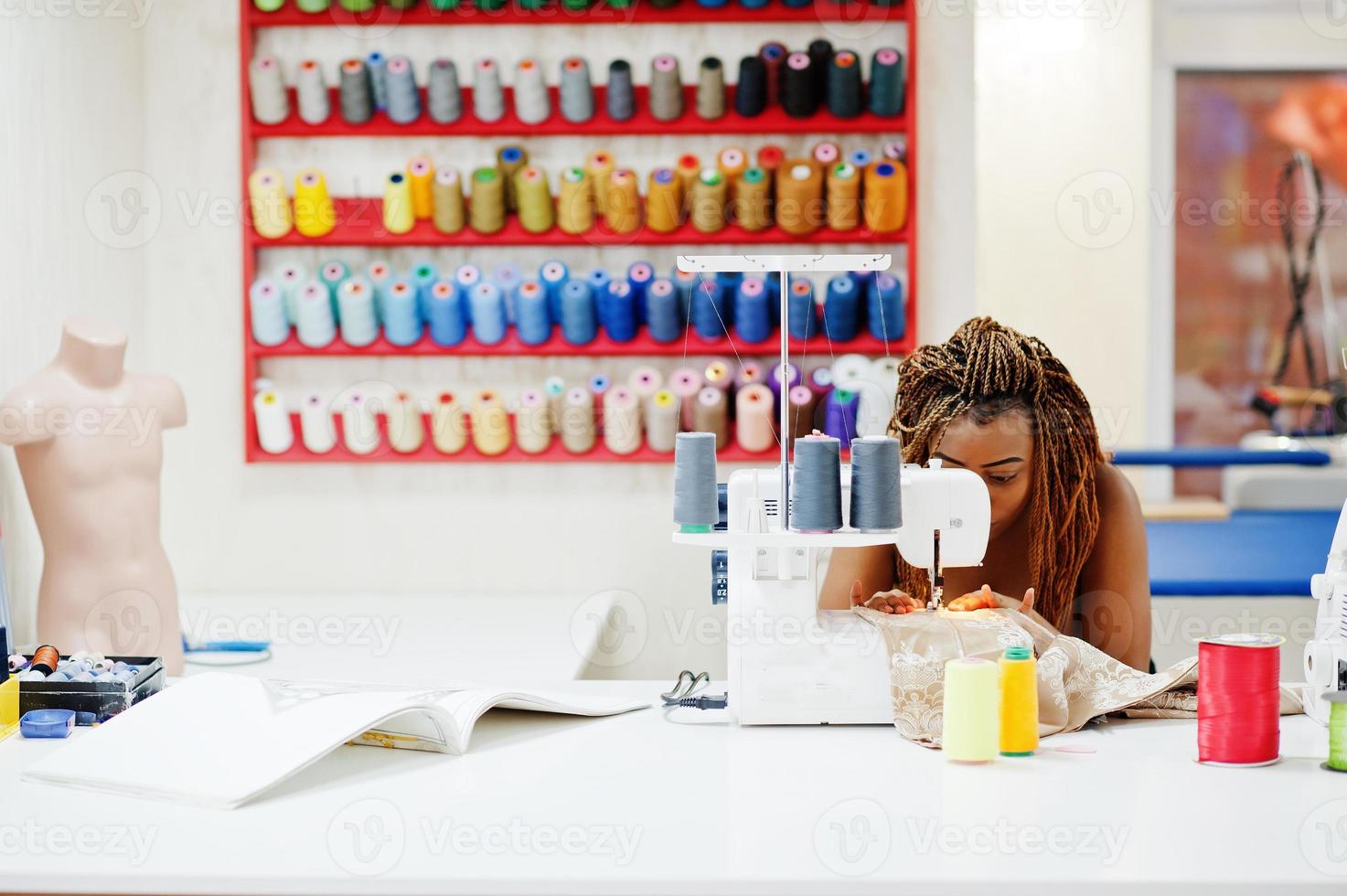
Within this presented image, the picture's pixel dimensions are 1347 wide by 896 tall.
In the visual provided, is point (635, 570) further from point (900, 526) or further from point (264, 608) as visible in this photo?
point (900, 526)

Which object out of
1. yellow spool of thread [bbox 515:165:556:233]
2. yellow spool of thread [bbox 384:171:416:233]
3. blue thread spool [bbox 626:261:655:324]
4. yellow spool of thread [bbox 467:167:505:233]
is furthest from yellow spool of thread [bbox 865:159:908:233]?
yellow spool of thread [bbox 384:171:416:233]

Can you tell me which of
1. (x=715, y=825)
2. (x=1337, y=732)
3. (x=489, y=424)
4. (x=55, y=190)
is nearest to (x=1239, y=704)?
(x=1337, y=732)

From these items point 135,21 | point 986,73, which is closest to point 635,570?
point 135,21

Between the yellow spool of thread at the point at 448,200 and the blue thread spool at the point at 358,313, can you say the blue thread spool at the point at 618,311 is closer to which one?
the yellow spool of thread at the point at 448,200

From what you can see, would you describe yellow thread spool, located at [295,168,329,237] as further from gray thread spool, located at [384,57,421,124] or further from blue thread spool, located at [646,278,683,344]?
blue thread spool, located at [646,278,683,344]

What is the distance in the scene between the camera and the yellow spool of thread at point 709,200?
3.54m

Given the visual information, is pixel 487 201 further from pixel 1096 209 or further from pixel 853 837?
pixel 853 837

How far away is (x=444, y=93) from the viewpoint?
3.58 m

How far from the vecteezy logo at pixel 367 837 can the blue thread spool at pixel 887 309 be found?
95.1 inches

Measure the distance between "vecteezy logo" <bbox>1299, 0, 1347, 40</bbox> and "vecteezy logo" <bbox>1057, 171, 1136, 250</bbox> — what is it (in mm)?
1001

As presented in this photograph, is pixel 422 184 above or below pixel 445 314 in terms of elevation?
above

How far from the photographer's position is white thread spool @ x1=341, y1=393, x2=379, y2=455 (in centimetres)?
365

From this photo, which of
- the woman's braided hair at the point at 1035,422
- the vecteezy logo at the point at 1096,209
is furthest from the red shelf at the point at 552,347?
the vecteezy logo at the point at 1096,209

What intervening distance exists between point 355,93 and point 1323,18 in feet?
12.1
